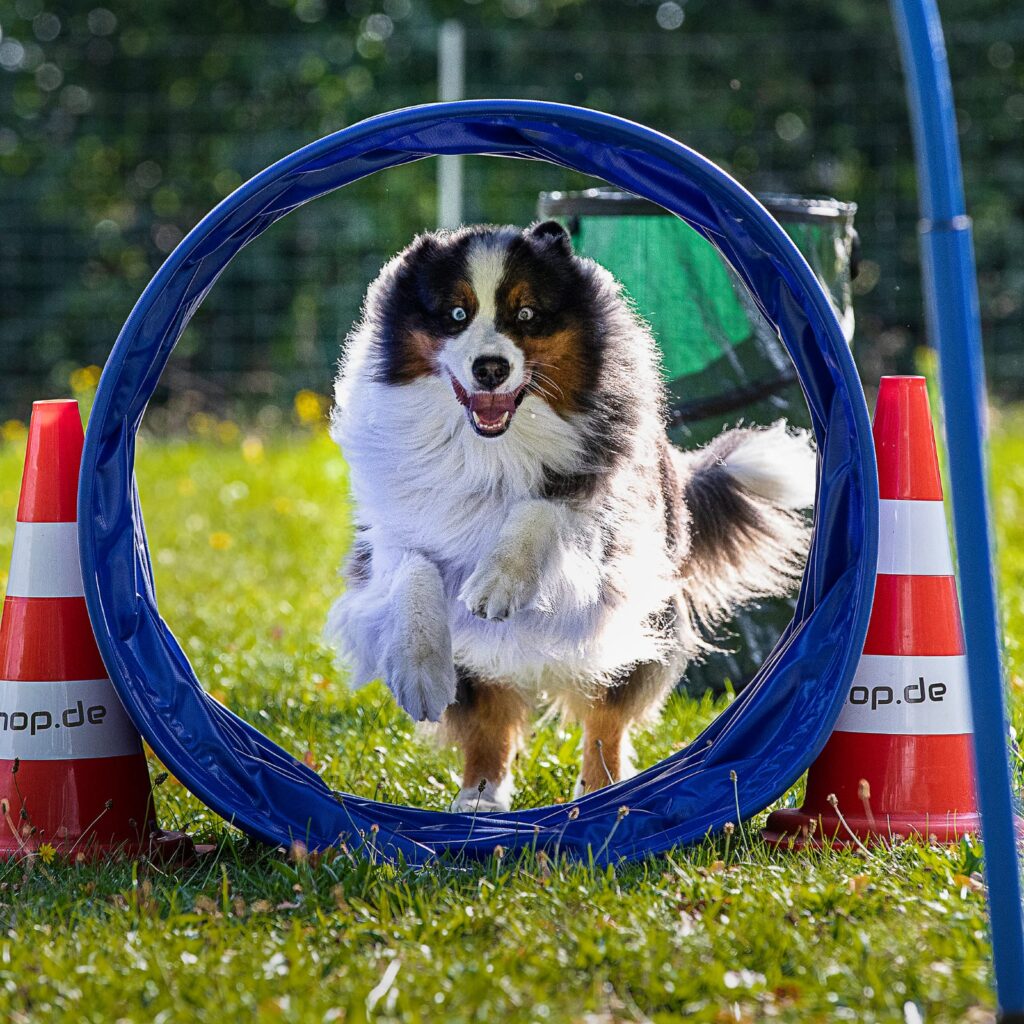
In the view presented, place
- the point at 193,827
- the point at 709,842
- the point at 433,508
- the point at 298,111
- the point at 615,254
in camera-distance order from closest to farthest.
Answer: the point at 709,842 < the point at 193,827 < the point at 433,508 < the point at 615,254 < the point at 298,111

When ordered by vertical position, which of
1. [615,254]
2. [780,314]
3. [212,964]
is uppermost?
[615,254]

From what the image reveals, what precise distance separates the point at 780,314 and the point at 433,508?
0.88 m

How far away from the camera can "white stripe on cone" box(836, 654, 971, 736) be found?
283 cm

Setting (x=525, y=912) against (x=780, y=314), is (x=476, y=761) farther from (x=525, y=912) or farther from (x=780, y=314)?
(x=780, y=314)

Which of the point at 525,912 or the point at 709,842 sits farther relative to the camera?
the point at 709,842

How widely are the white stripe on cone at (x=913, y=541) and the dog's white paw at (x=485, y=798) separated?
3.30 ft

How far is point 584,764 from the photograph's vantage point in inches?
129

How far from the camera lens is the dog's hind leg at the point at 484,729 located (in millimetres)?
3240

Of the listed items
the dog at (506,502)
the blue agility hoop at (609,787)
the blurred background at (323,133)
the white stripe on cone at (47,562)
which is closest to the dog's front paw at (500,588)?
the dog at (506,502)

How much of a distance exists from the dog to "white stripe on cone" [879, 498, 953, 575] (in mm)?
566

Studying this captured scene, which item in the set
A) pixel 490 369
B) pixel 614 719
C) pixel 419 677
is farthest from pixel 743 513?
pixel 419 677

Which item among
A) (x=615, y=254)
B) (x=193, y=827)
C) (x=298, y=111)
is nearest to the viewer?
(x=193, y=827)

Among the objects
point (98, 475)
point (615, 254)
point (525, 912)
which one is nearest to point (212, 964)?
point (525, 912)

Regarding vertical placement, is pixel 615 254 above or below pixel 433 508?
above
